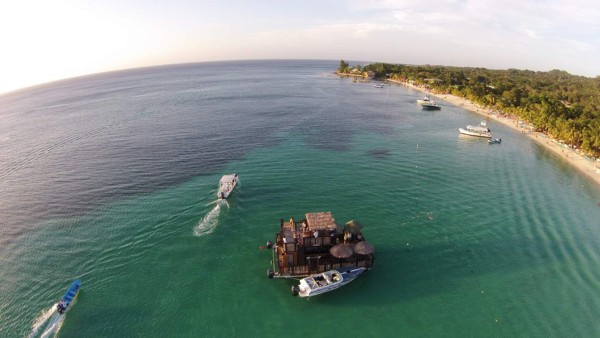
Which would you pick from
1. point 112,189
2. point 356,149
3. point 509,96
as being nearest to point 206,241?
point 112,189

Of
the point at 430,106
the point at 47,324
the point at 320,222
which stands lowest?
the point at 47,324

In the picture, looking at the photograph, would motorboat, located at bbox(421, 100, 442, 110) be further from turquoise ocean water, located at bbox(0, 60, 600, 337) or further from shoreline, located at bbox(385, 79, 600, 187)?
turquoise ocean water, located at bbox(0, 60, 600, 337)

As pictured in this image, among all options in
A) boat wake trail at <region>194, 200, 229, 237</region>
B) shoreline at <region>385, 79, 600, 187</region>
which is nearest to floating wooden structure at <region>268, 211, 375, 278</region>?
boat wake trail at <region>194, 200, 229, 237</region>

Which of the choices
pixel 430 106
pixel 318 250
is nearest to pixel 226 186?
pixel 318 250

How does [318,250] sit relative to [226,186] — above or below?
below

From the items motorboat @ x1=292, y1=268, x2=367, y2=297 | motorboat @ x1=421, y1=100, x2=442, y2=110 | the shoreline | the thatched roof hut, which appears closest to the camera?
motorboat @ x1=292, y1=268, x2=367, y2=297

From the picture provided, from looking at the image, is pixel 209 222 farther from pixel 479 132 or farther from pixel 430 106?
pixel 430 106
